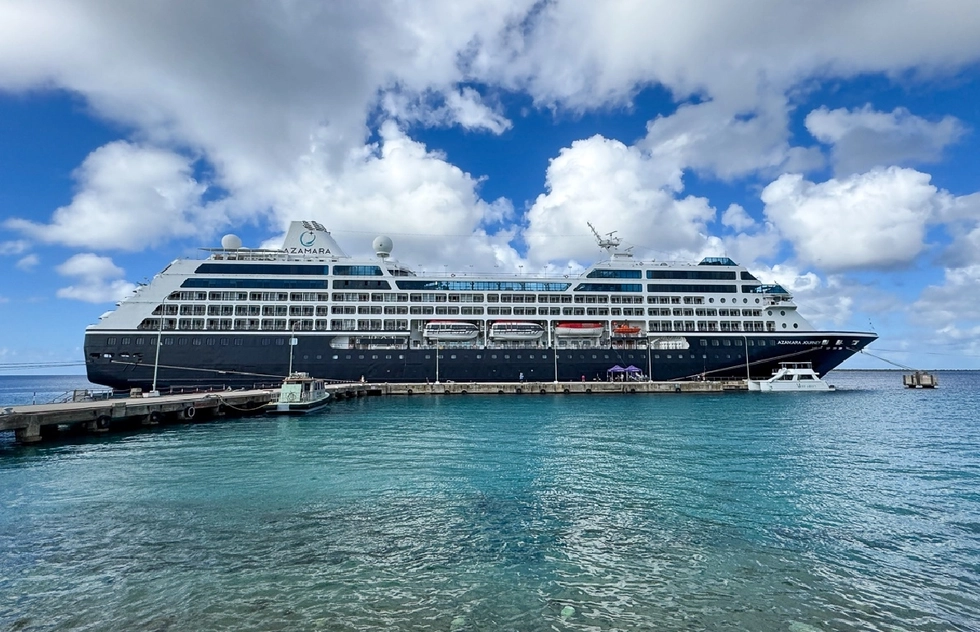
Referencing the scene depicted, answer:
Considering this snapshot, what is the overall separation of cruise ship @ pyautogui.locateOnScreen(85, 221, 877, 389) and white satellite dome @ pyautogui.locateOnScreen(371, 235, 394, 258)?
1366 millimetres

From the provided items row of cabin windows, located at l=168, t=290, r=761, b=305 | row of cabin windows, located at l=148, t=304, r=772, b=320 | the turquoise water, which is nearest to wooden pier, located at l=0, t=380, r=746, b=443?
the turquoise water

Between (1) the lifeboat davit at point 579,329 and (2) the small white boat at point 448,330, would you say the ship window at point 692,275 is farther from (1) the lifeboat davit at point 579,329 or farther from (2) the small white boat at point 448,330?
(2) the small white boat at point 448,330

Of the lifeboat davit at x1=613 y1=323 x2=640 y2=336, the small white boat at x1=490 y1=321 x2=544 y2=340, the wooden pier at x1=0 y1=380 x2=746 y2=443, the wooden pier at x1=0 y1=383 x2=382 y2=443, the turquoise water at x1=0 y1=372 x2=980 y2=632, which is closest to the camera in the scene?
the turquoise water at x1=0 y1=372 x2=980 y2=632

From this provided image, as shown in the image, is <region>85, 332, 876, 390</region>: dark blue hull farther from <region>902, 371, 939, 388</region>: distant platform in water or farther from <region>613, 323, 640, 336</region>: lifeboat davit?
<region>902, 371, 939, 388</region>: distant platform in water

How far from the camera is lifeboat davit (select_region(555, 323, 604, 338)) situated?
49750 millimetres

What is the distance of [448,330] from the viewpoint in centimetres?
4934

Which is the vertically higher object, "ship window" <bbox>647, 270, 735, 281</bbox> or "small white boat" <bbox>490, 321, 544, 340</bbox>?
"ship window" <bbox>647, 270, 735, 281</bbox>

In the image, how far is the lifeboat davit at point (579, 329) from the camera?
49.8m

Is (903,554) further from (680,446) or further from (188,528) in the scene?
(188,528)

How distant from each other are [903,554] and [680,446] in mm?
10725

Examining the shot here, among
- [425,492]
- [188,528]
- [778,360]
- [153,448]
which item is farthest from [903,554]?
[778,360]

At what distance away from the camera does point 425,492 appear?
1265 centimetres

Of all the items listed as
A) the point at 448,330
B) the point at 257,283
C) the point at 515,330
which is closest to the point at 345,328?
the point at 257,283

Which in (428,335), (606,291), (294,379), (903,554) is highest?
(606,291)
